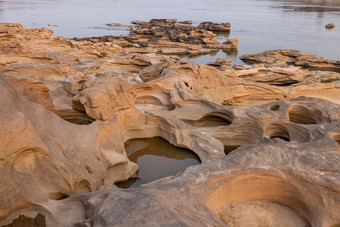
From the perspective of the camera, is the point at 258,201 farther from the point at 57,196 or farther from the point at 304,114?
the point at 304,114

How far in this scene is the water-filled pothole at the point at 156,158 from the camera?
246 inches

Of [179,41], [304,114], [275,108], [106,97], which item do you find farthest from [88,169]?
[179,41]

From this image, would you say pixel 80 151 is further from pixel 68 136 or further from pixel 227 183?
pixel 227 183

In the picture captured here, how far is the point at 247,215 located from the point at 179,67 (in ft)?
22.6

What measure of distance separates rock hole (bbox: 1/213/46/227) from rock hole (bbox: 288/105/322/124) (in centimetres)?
651

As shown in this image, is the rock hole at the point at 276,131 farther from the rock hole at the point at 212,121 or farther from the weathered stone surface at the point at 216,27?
the weathered stone surface at the point at 216,27

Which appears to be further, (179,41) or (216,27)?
(216,27)

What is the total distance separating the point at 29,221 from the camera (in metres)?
3.90

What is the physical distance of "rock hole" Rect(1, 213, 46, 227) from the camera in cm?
383

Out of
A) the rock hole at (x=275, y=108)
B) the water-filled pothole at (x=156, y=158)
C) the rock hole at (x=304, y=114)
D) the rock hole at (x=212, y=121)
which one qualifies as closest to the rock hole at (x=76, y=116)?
the water-filled pothole at (x=156, y=158)

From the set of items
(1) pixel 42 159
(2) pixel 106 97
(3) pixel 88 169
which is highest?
(2) pixel 106 97

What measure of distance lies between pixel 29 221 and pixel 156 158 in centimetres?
342

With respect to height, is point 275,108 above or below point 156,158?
above

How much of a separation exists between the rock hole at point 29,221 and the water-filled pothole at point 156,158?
2.11 m
